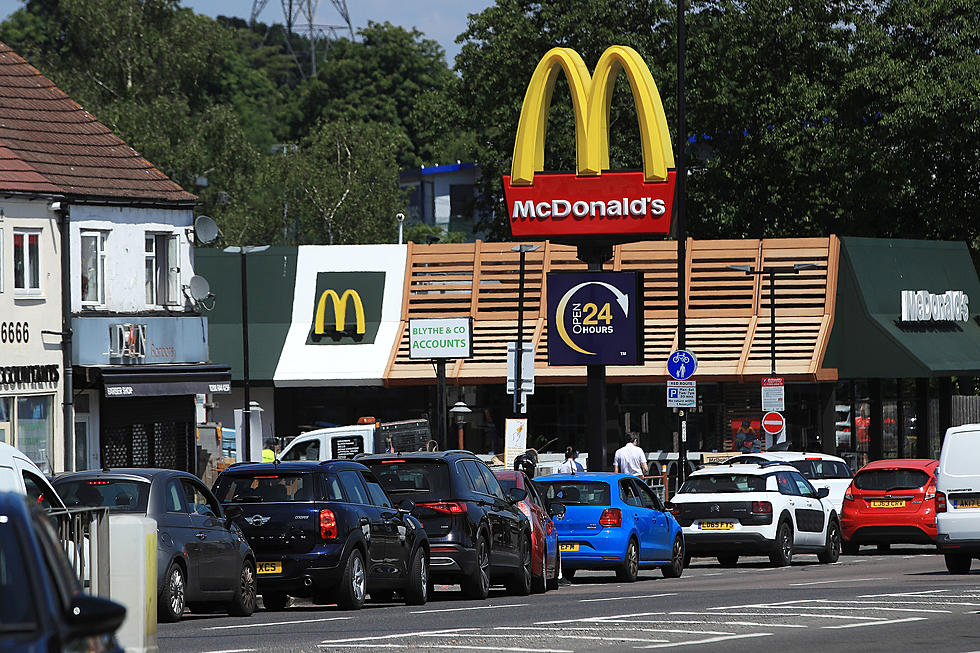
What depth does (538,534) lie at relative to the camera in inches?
931

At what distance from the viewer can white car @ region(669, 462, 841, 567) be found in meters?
29.2

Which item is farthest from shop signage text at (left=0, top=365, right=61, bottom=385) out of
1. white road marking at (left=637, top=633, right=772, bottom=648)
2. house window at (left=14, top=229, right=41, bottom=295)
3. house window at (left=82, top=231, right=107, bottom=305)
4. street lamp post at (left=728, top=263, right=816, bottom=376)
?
white road marking at (left=637, top=633, right=772, bottom=648)

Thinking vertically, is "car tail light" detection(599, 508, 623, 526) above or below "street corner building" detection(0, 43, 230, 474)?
below

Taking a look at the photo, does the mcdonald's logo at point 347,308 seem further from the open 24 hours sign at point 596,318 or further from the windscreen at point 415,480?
the windscreen at point 415,480

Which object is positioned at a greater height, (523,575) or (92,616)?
(92,616)

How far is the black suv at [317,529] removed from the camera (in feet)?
63.4

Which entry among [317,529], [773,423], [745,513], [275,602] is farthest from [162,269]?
[317,529]

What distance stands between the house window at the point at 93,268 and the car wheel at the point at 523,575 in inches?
680

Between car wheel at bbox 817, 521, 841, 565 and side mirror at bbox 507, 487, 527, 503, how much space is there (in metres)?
9.41

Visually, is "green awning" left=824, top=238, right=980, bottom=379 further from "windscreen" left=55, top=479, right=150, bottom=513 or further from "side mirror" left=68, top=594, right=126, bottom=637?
"side mirror" left=68, top=594, right=126, bottom=637

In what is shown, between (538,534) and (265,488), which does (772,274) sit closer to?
(538,534)

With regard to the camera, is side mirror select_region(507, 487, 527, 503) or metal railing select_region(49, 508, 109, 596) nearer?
metal railing select_region(49, 508, 109, 596)

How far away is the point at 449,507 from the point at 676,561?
22.4 feet

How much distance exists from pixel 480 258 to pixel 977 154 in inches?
633
